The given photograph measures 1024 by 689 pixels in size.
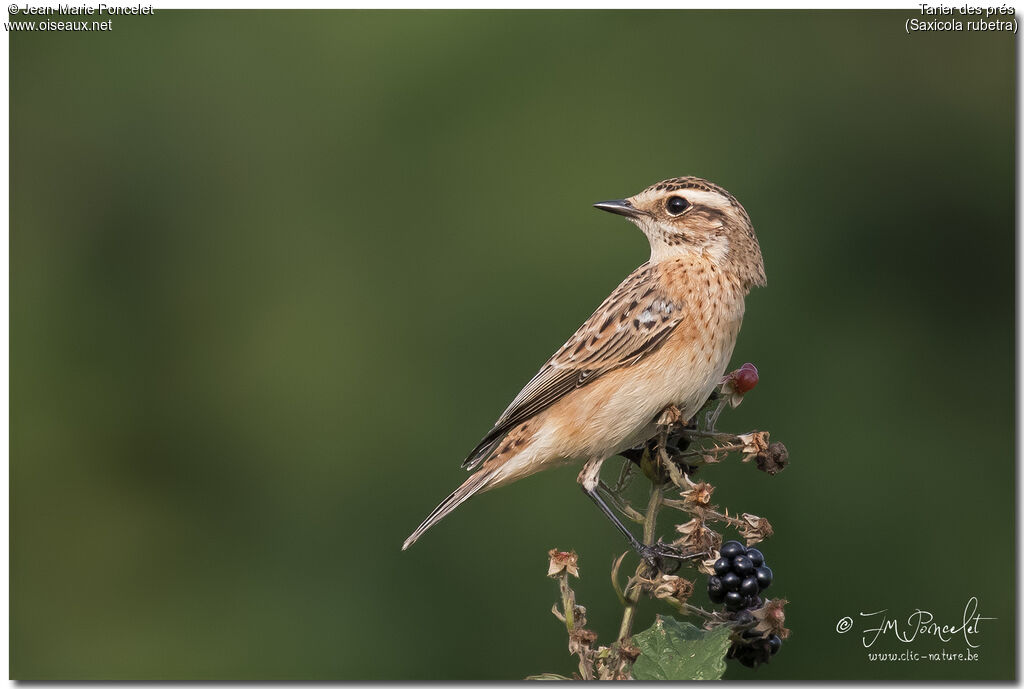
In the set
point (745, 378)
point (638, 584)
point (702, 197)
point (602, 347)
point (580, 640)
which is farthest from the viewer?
point (702, 197)

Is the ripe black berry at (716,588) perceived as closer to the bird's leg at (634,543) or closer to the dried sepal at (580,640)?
the bird's leg at (634,543)

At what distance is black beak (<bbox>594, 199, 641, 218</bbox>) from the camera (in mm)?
5406

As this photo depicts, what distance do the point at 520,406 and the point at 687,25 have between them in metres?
4.28

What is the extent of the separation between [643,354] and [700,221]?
2.54 ft

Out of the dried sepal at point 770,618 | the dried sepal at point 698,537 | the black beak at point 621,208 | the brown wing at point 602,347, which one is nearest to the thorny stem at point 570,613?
the dried sepal at point 698,537

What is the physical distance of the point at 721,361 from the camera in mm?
5062

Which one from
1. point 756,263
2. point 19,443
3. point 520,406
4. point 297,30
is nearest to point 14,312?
point 19,443

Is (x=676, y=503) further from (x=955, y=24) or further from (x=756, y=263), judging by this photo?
(x=955, y=24)

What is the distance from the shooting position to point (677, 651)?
3582mm

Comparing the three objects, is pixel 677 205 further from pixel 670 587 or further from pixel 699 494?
pixel 670 587

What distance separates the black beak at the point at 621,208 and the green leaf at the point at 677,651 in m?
2.34

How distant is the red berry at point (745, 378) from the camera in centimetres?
441

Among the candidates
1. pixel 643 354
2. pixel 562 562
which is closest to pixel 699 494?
pixel 562 562

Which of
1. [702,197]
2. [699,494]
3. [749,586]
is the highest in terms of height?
[702,197]
